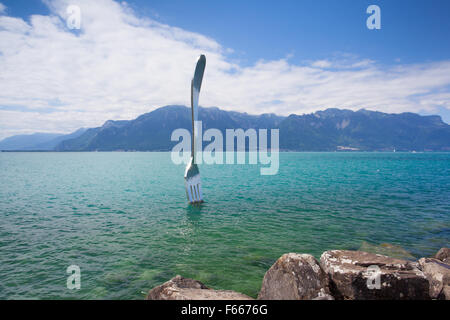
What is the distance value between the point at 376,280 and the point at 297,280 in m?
2.17

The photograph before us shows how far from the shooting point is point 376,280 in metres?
6.69

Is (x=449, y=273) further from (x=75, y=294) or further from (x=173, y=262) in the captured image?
(x=75, y=294)

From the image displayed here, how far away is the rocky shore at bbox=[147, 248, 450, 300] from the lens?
665cm

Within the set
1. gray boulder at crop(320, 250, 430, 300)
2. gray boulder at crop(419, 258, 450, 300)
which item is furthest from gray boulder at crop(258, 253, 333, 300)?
gray boulder at crop(419, 258, 450, 300)

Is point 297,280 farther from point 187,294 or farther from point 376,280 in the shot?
point 187,294

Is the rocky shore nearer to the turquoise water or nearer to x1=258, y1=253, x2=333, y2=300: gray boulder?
x1=258, y1=253, x2=333, y2=300: gray boulder

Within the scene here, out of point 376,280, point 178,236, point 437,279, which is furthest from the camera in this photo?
point 178,236

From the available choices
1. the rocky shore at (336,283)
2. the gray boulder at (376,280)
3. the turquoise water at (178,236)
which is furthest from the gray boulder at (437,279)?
the turquoise water at (178,236)

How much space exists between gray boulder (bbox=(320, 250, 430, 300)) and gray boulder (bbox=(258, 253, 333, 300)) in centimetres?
45

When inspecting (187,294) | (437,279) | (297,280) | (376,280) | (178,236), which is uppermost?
(376,280)

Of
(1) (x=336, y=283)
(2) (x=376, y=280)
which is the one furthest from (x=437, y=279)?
(1) (x=336, y=283)
